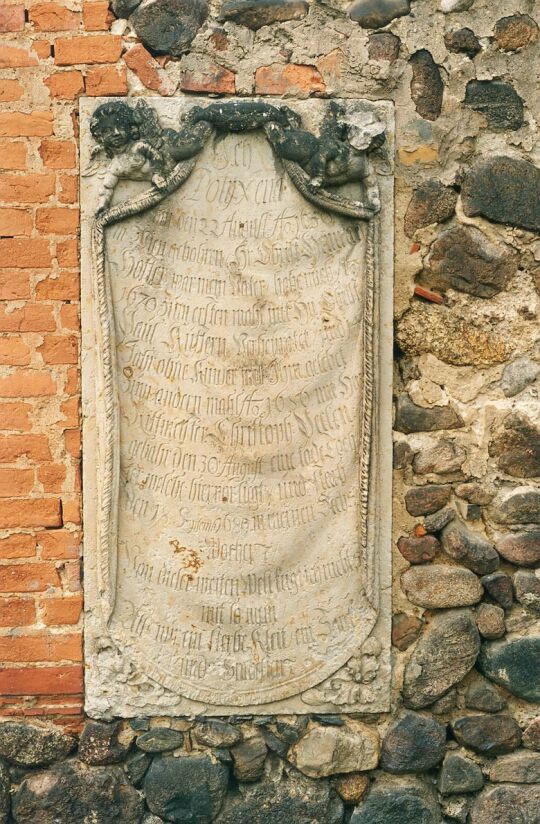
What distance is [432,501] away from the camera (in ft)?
12.8

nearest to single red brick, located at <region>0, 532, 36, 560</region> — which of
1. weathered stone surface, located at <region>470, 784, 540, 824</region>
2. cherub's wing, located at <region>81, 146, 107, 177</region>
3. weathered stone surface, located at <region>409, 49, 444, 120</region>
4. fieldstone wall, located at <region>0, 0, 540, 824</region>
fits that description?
→ fieldstone wall, located at <region>0, 0, 540, 824</region>

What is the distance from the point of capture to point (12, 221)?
373cm

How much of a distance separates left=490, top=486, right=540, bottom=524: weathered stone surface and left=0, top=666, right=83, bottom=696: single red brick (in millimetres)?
1510

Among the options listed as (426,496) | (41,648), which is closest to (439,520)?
(426,496)

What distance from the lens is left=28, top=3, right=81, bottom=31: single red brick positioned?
373 cm

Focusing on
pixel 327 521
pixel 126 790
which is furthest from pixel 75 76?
pixel 126 790

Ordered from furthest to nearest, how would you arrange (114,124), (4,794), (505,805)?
1. (505,805)
2. (4,794)
3. (114,124)

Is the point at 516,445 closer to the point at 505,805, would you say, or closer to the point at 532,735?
the point at 532,735

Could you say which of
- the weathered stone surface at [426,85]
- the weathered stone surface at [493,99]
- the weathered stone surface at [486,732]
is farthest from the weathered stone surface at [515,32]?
the weathered stone surface at [486,732]

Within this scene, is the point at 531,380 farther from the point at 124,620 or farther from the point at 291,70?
the point at 124,620

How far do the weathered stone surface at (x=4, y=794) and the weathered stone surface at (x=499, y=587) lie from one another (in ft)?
5.66

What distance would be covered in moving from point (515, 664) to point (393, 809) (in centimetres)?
64

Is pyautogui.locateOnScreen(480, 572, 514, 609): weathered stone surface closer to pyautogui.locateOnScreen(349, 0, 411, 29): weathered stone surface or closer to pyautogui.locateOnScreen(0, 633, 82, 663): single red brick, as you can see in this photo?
pyautogui.locateOnScreen(0, 633, 82, 663): single red brick

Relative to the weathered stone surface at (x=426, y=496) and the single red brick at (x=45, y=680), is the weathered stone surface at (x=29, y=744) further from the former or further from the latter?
the weathered stone surface at (x=426, y=496)
